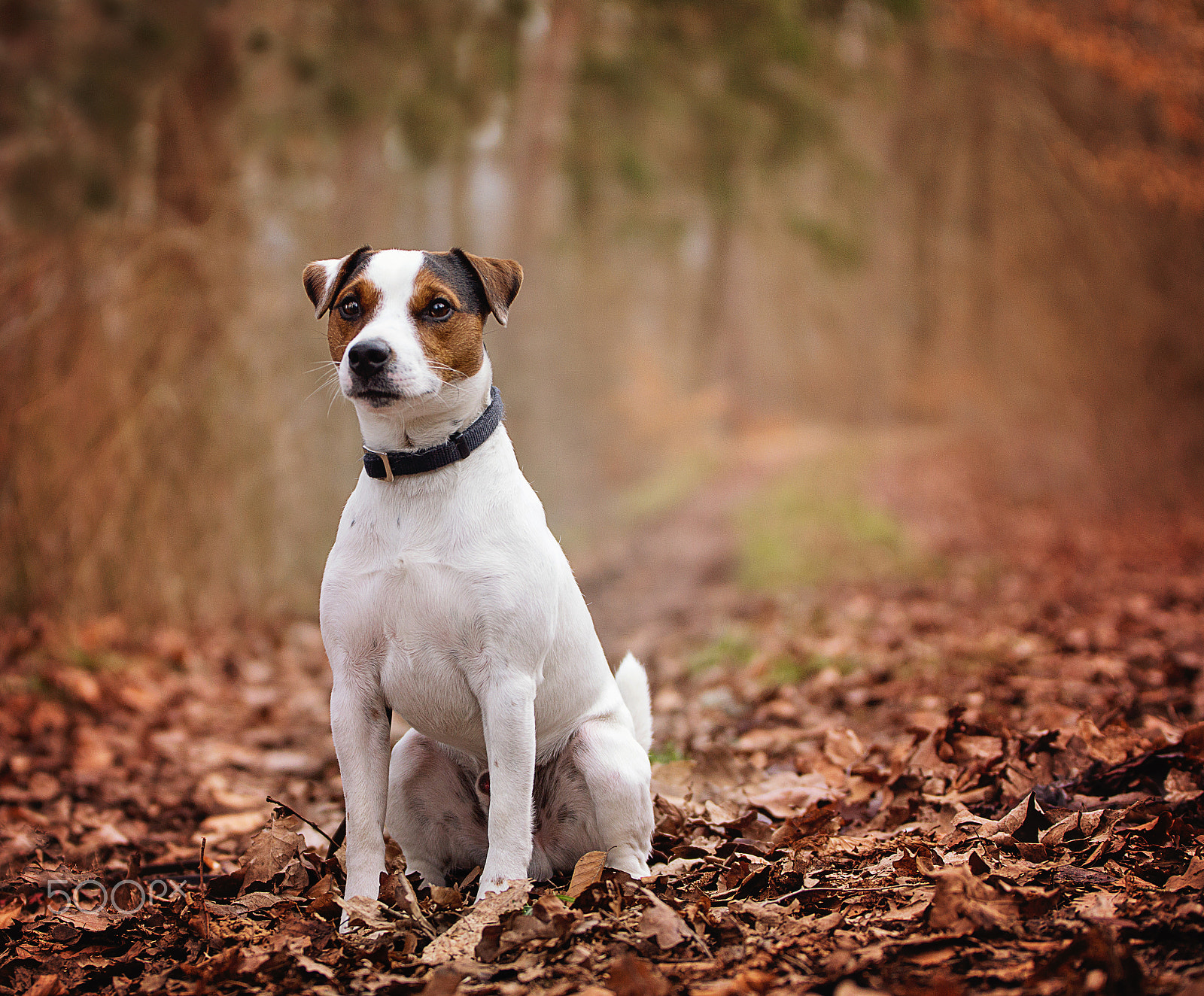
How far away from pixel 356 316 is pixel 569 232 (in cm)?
1328

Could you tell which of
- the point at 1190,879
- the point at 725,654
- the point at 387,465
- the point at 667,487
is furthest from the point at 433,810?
the point at 667,487

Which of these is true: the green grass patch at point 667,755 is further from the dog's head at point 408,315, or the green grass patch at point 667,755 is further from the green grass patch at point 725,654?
the dog's head at point 408,315

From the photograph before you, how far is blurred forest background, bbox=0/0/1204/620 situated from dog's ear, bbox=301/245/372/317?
259 cm

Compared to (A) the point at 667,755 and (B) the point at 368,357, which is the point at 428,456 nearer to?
(B) the point at 368,357

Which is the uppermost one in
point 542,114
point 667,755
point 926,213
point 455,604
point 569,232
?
point 926,213

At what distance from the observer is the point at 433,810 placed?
305cm

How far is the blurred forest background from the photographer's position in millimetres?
6559

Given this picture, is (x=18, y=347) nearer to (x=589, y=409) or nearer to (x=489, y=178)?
(x=489, y=178)

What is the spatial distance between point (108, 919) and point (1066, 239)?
17669 mm

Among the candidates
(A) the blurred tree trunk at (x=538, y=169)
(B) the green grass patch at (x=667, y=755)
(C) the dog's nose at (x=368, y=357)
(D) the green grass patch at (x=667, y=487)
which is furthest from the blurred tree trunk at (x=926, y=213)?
(C) the dog's nose at (x=368, y=357)

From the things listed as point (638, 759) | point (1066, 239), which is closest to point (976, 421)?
point (1066, 239)

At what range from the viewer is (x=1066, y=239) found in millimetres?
16828

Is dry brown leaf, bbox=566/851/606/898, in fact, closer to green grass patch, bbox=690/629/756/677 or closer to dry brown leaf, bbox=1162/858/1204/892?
dry brown leaf, bbox=1162/858/1204/892

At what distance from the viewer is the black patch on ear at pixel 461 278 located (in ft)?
9.13
